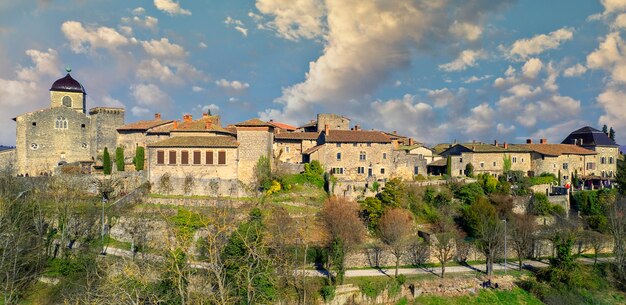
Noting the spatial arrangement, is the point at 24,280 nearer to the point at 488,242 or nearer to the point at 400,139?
the point at 488,242

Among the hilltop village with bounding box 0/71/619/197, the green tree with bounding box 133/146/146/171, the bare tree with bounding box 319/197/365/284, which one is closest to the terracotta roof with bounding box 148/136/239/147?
the hilltop village with bounding box 0/71/619/197

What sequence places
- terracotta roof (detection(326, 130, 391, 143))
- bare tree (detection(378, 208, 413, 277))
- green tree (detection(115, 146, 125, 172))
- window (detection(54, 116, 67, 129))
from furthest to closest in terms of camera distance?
window (detection(54, 116, 67, 129)), terracotta roof (detection(326, 130, 391, 143)), green tree (detection(115, 146, 125, 172)), bare tree (detection(378, 208, 413, 277))

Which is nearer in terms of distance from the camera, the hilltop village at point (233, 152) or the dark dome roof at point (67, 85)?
the hilltop village at point (233, 152)

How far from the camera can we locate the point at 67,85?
51312mm

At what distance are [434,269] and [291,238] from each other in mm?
12784

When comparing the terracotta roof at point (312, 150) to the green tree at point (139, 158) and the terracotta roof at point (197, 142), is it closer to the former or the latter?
the terracotta roof at point (197, 142)

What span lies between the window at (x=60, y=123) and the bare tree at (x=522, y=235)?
5078 centimetres

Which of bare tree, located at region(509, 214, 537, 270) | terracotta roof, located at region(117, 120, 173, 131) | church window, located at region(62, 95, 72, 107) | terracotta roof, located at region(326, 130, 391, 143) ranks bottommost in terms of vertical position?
bare tree, located at region(509, 214, 537, 270)

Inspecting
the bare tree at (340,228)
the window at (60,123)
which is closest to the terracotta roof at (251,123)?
the bare tree at (340,228)

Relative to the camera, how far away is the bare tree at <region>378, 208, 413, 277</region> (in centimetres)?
3445

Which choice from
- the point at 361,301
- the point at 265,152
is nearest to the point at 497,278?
the point at 361,301

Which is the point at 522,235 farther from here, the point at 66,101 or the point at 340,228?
the point at 66,101

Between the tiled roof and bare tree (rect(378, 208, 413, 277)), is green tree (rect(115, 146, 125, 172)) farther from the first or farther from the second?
the tiled roof

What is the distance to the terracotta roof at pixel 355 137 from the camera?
46.2 metres
